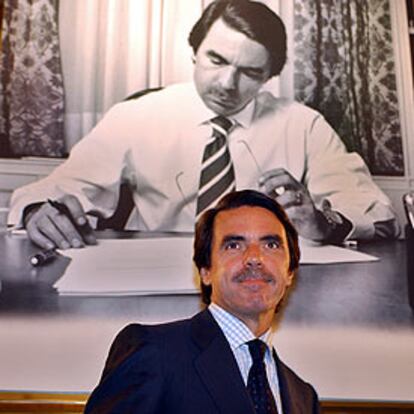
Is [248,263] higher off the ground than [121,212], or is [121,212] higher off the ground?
[121,212]

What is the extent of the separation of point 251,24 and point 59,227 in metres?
0.84

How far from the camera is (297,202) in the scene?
1674 mm

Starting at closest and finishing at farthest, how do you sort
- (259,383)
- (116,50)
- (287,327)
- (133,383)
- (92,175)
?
(133,383) < (259,383) < (287,327) < (92,175) < (116,50)

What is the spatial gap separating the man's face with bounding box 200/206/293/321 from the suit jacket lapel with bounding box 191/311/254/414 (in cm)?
8

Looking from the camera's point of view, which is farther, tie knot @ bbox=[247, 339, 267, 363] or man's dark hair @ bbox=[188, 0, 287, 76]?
man's dark hair @ bbox=[188, 0, 287, 76]

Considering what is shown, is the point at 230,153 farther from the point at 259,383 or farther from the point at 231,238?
the point at 259,383

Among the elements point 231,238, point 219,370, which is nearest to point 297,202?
point 231,238

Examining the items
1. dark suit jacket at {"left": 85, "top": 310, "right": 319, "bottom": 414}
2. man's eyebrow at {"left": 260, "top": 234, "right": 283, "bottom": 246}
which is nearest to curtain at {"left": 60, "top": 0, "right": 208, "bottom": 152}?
man's eyebrow at {"left": 260, "top": 234, "right": 283, "bottom": 246}

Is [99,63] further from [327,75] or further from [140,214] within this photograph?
[327,75]

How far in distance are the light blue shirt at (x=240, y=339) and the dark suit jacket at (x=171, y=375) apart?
0.10 ft

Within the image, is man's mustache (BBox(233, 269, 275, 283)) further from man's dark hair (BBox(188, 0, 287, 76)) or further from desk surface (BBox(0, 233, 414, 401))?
man's dark hair (BBox(188, 0, 287, 76))

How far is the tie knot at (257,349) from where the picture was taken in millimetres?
1196

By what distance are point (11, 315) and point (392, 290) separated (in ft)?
3.32

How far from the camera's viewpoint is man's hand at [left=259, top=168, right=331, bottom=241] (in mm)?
1660
